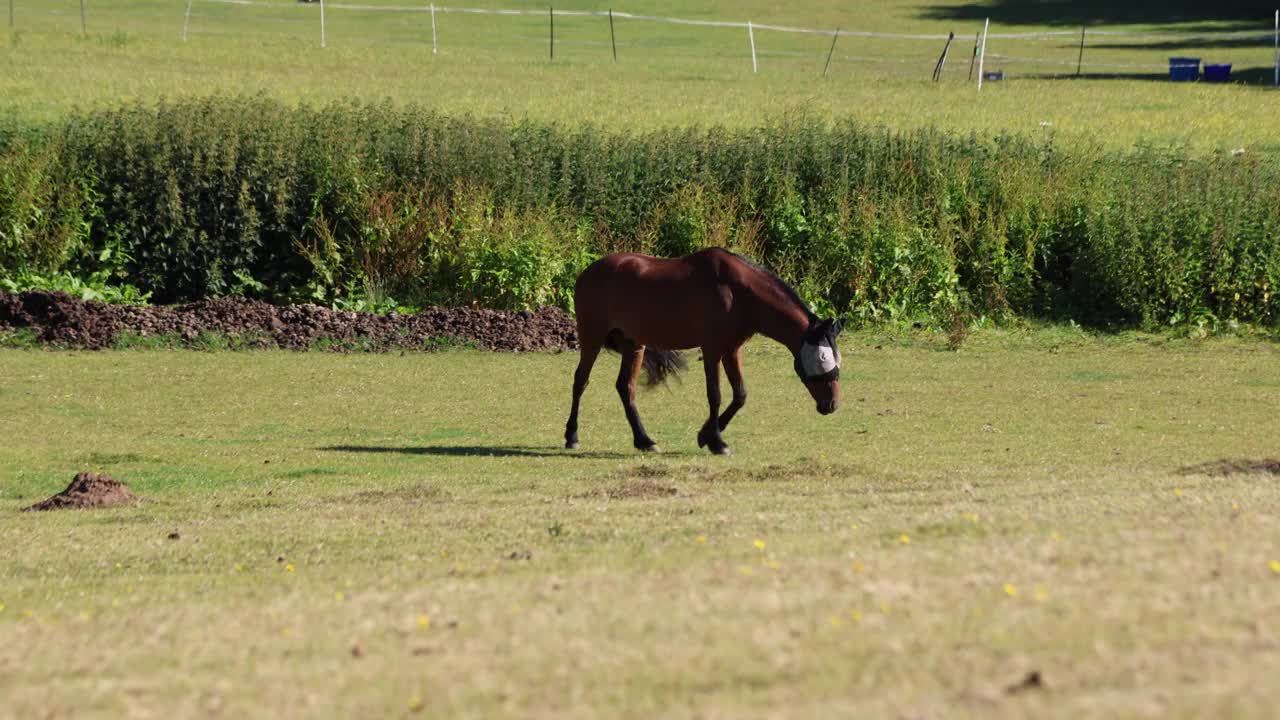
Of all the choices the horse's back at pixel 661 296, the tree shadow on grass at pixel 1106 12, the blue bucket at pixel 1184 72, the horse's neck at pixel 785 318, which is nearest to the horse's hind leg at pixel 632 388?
the horse's back at pixel 661 296

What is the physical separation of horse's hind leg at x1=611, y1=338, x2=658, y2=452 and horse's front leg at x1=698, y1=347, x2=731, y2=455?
2.20 feet

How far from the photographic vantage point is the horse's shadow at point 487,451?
14952 mm

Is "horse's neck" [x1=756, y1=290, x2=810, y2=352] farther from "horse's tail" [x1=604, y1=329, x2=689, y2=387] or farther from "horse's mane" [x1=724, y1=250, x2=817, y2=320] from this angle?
"horse's tail" [x1=604, y1=329, x2=689, y2=387]

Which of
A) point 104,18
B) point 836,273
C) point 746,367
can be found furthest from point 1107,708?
point 104,18

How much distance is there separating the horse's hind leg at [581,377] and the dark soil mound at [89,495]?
183 inches

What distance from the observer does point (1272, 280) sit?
83.4 ft

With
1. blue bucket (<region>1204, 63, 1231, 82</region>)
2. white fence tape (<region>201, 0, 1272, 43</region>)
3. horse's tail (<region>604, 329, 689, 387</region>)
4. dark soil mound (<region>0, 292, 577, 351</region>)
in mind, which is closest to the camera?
horse's tail (<region>604, 329, 689, 387</region>)

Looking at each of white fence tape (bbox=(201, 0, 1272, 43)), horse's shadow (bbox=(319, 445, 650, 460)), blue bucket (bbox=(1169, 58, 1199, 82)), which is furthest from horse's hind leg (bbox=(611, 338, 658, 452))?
white fence tape (bbox=(201, 0, 1272, 43))

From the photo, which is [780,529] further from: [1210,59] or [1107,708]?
[1210,59]

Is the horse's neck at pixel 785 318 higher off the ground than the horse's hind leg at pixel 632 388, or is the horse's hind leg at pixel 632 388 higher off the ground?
the horse's neck at pixel 785 318

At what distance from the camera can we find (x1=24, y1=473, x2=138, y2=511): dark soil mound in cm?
1195

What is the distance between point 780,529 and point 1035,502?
1.92 meters

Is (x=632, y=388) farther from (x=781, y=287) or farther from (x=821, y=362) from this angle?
(x=821, y=362)

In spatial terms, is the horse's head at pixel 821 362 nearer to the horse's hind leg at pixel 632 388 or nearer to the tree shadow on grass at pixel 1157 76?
the horse's hind leg at pixel 632 388
